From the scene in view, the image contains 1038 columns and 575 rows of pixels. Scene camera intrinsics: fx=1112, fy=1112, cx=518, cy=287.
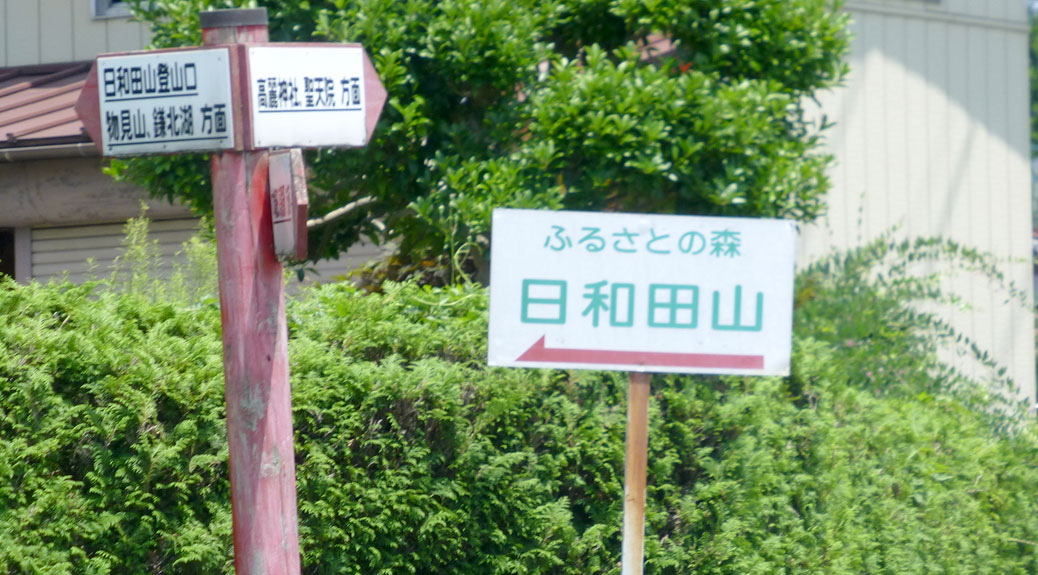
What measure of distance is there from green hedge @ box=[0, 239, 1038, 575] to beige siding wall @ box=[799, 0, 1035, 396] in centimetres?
516

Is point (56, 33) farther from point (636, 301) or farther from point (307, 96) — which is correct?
point (636, 301)

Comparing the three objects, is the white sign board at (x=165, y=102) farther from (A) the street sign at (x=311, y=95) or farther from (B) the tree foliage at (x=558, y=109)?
(B) the tree foliage at (x=558, y=109)

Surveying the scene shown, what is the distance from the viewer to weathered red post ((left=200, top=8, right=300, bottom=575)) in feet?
10.9

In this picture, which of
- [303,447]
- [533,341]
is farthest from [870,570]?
[303,447]

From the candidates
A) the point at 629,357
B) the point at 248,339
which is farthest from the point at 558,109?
the point at 248,339

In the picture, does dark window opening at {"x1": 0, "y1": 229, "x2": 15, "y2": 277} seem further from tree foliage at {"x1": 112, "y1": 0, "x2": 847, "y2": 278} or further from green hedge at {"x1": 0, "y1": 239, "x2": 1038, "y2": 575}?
green hedge at {"x1": 0, "y1": 239, "x2": 1038, "y2": 575}

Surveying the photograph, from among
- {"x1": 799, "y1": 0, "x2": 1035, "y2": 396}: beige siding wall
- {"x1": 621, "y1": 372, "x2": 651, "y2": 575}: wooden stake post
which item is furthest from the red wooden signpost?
{"x1": 799, "y1": 0, "x2": 1035, "y2": 396}: beige siding wall

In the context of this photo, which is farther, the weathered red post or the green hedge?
the green hedge

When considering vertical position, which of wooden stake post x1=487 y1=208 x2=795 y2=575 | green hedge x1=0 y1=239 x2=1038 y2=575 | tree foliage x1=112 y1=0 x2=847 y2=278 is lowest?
green hedge x1=0 y1=239 x2=1038 y2=575

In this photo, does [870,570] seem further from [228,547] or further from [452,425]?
[228,547]

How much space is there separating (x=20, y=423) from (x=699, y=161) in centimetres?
380

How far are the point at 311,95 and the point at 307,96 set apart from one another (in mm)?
13

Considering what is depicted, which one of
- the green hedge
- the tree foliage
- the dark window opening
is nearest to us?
the green hedge

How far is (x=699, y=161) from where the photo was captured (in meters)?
6.05
